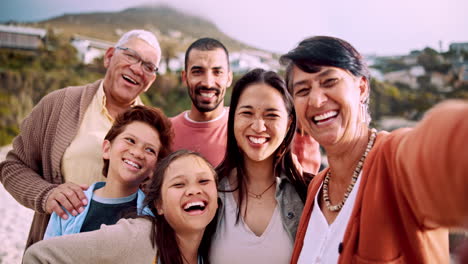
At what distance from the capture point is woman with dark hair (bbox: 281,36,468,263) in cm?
89

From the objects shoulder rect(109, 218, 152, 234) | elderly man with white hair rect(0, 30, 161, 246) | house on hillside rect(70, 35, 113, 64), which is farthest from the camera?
house on hillside rect(70, 35, 113, 64)

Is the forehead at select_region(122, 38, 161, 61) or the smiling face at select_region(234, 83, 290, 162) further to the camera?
the forehead at select_region(122, 38, 161, 61)

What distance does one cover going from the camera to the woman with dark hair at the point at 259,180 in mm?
2350

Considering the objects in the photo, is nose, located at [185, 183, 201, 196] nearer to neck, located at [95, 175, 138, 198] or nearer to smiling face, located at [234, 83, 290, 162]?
smiling face, located at [234, 83, 290, 162]

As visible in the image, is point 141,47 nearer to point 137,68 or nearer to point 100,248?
point 137,68

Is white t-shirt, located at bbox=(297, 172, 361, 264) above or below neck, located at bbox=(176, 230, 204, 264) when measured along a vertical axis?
above

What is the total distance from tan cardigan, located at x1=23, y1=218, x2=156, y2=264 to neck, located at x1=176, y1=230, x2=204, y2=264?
26cm

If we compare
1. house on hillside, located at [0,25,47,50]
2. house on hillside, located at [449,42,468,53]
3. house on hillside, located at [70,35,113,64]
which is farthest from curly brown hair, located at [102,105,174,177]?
house on hillside, located at [449,42,468,53]

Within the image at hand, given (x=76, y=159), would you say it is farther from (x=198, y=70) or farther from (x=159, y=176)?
(x=198, y=70)

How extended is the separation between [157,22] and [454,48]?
278 feet

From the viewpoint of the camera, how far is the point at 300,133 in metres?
3.54

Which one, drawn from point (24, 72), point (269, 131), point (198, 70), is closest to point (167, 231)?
point (269, 131)

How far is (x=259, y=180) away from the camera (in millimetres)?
2752

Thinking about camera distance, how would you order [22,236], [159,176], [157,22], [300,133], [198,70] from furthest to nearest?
[157,22] → [22,236] → [198,70] → [300,133] → [159,176]
